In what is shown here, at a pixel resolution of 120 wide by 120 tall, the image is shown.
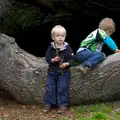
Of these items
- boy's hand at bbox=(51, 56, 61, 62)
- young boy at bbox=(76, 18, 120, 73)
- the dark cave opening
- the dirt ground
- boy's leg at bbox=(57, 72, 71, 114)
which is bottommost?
the dirt ground

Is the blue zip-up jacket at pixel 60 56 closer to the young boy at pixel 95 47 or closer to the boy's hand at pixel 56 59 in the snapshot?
the boy's hand at pixel 56 59

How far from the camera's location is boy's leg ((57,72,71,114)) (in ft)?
19.1

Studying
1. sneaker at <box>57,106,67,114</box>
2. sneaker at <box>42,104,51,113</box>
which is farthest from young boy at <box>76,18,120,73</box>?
sneaker at <box>42,104,51,113</box>

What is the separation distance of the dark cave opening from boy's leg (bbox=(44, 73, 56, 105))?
4531mm

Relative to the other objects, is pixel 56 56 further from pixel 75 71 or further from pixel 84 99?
pixel 84 99

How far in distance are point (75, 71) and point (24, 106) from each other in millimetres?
1034

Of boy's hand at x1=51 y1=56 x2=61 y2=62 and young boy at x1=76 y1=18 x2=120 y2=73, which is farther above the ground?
young boy at x1=76 y1=18 x2=120 y2=73

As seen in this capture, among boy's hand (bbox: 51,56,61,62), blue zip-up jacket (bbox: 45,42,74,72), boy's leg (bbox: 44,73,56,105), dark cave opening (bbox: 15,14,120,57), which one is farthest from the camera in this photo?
dark cave opening (bbox: 15,14,120,57)

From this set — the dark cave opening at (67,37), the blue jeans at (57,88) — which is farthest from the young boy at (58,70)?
the dark cave opening at (67,37)

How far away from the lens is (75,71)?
5.97 meters

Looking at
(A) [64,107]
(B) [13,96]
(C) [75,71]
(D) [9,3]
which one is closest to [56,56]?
(C) [75,71]

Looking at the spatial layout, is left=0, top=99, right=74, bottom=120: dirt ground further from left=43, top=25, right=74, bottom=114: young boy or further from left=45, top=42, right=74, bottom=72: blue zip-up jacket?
left=45, top=42, right=74, bottom=72: blue zip-up jacket

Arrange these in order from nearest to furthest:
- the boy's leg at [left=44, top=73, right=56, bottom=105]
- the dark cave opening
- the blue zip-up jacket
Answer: the blue zip-up jacket
the boy's leg at [left=44, top=73, right=56, bottom=105]
the dark cave opening

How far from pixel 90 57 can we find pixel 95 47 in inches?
9.2
